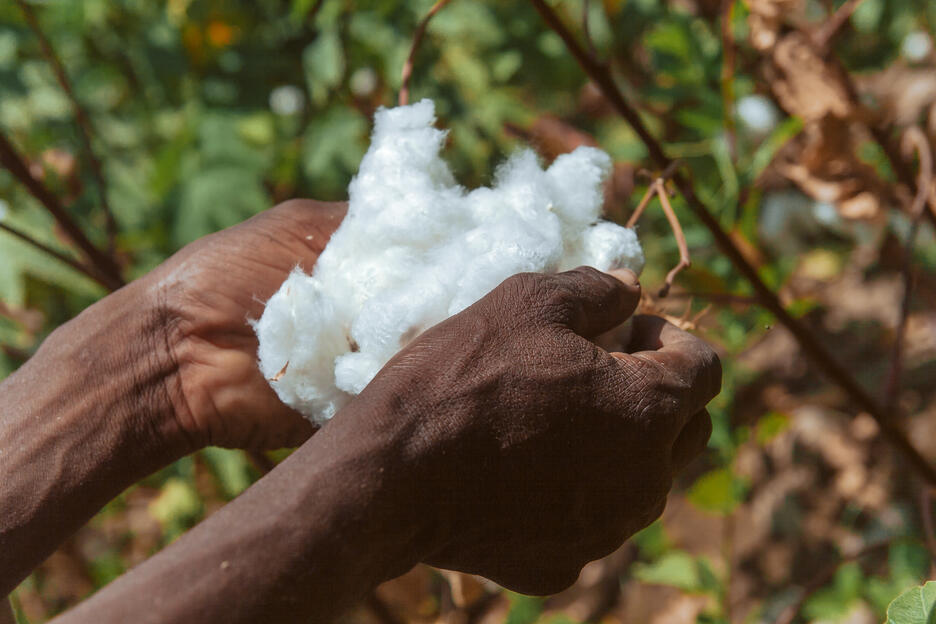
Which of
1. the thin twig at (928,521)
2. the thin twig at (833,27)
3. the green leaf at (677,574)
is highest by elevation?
the thin twig at (833,27)

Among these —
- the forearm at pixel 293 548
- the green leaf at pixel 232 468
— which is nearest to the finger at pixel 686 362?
the forearm at pixel 293 548

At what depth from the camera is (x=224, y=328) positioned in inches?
39.6

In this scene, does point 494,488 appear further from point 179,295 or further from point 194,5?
point 194,5

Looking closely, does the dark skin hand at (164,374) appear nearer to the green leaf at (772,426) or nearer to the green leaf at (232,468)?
the green leaf at (232,468)

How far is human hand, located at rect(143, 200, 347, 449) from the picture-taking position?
3.27ft

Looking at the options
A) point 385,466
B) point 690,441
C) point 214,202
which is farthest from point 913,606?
point 214,202

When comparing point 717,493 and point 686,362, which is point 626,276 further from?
point 717,493

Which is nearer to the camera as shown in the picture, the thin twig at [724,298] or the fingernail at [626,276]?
the fingernail at [626,276]

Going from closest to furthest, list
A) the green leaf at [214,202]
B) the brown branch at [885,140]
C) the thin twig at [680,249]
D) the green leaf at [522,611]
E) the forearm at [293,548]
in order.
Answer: the forearm at [293,548] < the thin twig at [680,249] < the brown branch at [885,140] < the green leaf at [522,611] < the green leaf at [214,202]

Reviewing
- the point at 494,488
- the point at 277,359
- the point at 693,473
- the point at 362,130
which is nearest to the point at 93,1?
the point at 362,130

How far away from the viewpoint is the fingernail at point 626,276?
835mm

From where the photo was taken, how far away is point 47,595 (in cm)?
229

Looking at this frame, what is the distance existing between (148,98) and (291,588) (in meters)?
1.93

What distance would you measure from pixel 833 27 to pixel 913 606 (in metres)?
0.97
